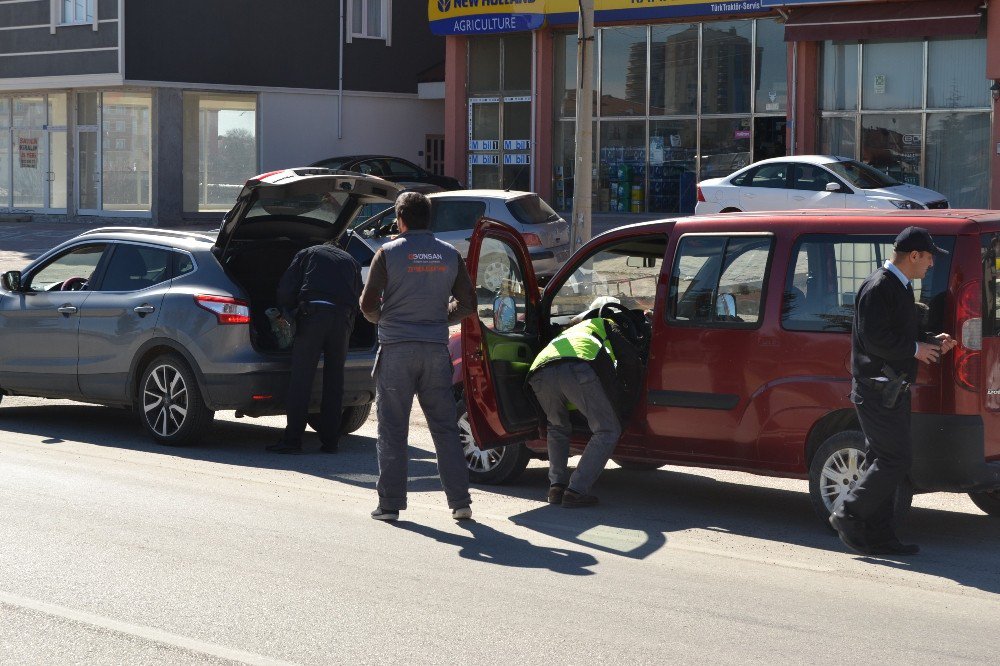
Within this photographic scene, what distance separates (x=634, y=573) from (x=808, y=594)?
0.85 metres

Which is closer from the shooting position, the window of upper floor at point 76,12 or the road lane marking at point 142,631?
the road lane marking at point 142,631

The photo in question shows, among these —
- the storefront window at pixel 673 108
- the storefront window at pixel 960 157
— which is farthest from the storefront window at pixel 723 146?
the storefront window at pixel 960 157

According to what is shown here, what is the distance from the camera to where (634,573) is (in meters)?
6.76

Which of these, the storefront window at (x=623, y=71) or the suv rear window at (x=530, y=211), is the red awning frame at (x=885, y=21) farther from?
the suv rear window at (x=530, y=211)

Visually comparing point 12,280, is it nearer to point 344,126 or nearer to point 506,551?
point 506,551

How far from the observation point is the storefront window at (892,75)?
26.8m

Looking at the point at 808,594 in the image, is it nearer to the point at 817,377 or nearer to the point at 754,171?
the point at 817,377

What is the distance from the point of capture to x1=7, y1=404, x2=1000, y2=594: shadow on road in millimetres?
7184

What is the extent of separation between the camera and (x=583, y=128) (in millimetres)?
16312

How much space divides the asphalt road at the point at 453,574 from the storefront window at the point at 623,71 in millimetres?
21905

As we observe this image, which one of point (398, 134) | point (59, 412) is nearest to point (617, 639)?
point (59, 412)

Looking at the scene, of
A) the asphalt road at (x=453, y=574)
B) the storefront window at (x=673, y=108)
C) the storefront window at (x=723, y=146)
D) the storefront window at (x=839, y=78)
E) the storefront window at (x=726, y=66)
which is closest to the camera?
the asphalt road at (x=453, y=574)

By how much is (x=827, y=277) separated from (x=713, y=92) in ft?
74.0

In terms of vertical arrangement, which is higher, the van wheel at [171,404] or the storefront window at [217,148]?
the storefront window at [217,148]
